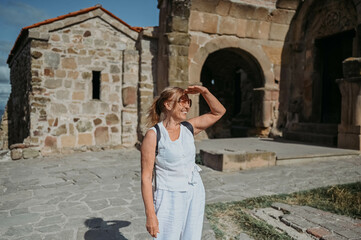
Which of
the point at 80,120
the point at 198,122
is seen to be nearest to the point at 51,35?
the point at 80,120

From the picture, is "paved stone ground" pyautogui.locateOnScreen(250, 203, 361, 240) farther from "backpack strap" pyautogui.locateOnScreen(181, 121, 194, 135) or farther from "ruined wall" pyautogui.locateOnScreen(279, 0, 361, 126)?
"ruined wall" pyautogui.locateOnScreen(279, 0, 361, 126)

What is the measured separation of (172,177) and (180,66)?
5907 millimetres

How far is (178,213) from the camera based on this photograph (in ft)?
5.44

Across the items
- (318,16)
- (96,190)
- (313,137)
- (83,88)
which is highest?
(318,16)

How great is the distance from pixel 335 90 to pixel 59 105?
27.7 feet

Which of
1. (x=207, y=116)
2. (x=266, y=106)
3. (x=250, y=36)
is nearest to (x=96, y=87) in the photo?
(x=250, y=36)

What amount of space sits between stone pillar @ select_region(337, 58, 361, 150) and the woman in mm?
6065

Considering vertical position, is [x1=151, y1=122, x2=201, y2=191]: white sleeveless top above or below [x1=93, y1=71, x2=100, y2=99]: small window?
below

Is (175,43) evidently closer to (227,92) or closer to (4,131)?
(227,92)

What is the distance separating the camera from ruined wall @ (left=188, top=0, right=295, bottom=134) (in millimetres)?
7949

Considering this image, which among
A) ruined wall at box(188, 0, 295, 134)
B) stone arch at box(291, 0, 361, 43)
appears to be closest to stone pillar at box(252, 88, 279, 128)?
Result: ruined wall at box(188, 0, 295, 134)

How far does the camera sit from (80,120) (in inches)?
286

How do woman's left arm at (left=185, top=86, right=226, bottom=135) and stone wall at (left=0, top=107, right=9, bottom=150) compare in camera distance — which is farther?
stone wall at (left=0, top=107, right=9, bottom=150)

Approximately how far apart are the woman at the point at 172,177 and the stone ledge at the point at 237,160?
3.36 metres
